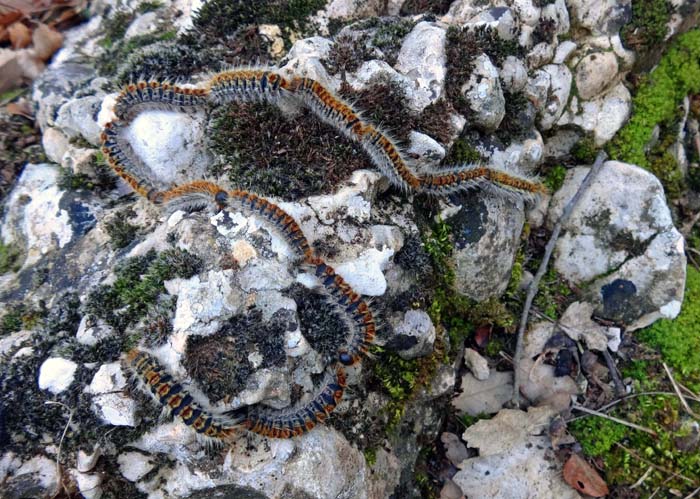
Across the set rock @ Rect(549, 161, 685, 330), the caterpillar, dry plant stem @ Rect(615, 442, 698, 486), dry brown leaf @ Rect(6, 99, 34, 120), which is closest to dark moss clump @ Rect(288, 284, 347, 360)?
the caterpillar

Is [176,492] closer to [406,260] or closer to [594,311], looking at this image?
[406,260]

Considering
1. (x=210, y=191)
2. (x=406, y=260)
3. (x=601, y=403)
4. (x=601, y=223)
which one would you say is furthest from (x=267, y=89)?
(x=601, y=403)

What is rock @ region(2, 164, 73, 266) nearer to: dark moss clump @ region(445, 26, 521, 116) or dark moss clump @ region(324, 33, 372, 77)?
dark moss clump @ region(324, 33, 372, 77)

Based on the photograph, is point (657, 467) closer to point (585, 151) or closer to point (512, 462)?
point (512, 462)

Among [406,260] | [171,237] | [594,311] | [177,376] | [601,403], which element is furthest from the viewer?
[594,311]

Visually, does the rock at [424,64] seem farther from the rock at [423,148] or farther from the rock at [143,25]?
the rock at [143,25]

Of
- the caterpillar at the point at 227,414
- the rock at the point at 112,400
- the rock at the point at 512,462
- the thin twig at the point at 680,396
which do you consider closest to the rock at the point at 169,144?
the caterpillar at the point at 227,414
